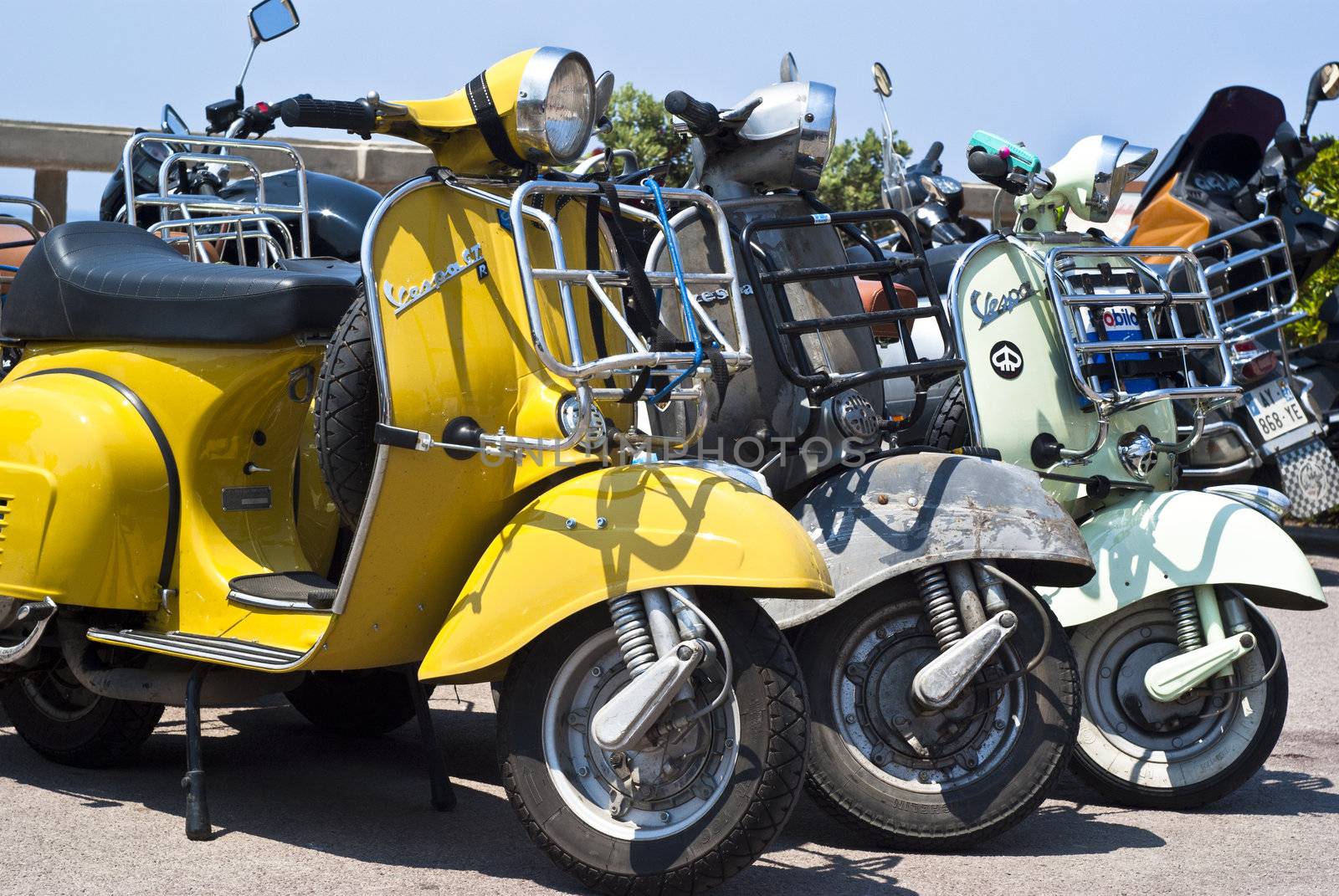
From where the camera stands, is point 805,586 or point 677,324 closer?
point 805,586

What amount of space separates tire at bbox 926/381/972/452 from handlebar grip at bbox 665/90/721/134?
3.49 ft

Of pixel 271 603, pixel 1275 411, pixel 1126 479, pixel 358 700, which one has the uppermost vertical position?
pixel 1126 479

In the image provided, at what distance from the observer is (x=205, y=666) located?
371 centimetres

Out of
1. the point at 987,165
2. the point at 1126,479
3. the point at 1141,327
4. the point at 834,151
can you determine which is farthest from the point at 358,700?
Answer: the point at 834,151

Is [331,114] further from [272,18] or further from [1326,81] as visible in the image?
[1326,81]

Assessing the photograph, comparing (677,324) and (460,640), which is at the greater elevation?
(677,324)

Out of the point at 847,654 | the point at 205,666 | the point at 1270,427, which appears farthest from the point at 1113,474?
the point at 1270,427

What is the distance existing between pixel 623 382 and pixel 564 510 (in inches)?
22.6

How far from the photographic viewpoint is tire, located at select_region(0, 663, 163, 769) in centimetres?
Answer: 414

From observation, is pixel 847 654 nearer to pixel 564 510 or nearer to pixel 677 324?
pixel 564 510

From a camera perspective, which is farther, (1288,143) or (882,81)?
(1288,143)

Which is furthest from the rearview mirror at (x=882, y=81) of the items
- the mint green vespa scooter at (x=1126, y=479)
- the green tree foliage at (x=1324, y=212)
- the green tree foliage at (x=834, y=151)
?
the green tree foliage at (x=834, y=151)

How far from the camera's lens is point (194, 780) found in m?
3.52

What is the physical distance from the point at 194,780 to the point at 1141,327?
297cm
